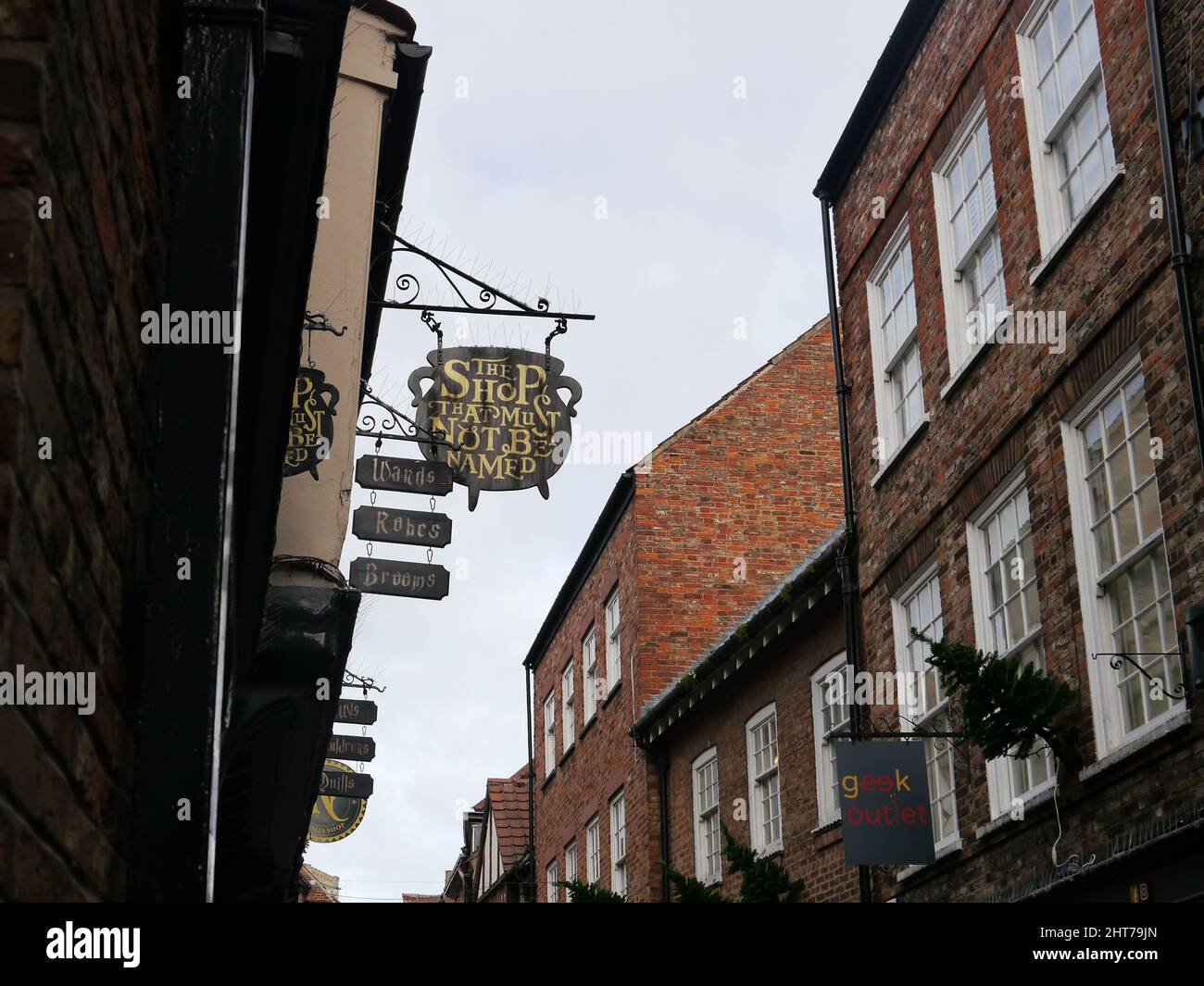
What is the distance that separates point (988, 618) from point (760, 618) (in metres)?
5.06

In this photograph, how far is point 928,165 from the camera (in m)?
12.7

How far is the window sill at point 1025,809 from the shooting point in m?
9.73

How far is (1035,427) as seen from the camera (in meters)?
10.3

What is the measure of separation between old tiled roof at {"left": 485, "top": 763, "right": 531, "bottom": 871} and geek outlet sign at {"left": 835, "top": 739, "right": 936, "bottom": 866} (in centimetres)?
2085

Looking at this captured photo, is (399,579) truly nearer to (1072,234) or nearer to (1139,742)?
(1139,742)

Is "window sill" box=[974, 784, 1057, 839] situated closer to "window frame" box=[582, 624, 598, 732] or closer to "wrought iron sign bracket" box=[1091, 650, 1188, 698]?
"wrought iron sign bracket" box=[1091, 650, 1188, 698]

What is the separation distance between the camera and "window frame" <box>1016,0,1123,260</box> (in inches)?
389

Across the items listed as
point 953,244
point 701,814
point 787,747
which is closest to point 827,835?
point 787,747

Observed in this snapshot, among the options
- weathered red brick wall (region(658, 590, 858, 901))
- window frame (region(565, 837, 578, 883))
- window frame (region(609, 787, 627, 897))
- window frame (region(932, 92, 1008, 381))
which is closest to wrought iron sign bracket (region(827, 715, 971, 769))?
weathered red brick wall (region(658, 590, 858, 901))

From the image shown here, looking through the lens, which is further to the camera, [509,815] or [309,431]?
[509,815]

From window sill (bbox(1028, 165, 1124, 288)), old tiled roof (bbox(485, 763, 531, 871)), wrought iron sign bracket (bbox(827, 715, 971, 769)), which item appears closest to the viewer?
window sill (bbox(1028, 165, 1124, 288))

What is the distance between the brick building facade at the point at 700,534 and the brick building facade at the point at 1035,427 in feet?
26.3

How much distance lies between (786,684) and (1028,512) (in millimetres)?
6005

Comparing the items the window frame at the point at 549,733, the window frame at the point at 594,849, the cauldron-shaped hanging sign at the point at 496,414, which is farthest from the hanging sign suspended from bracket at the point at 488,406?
the window frame at the point at 549,733
